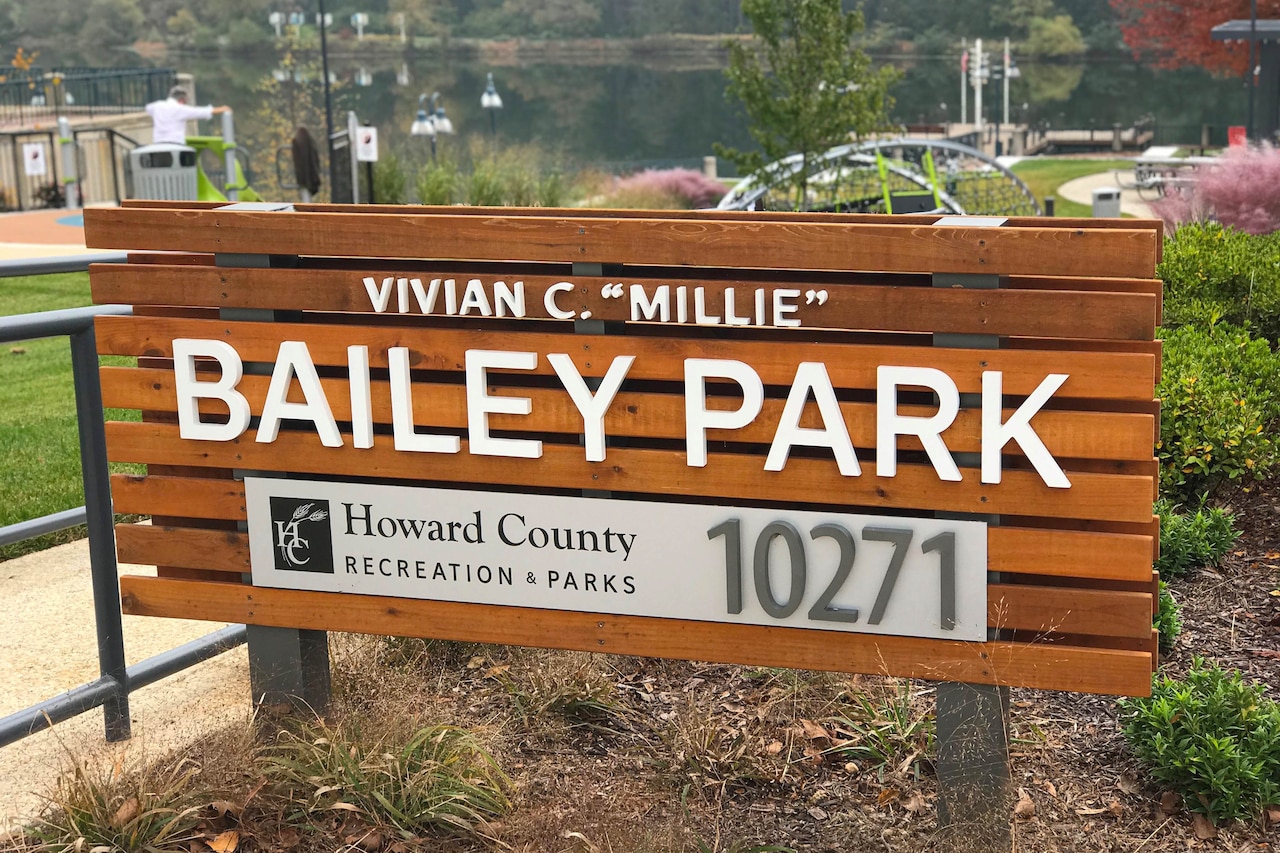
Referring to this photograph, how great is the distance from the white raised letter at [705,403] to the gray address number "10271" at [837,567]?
0.20 m

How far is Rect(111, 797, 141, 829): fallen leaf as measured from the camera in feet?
11.0

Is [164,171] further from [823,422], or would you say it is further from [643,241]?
[823,422]

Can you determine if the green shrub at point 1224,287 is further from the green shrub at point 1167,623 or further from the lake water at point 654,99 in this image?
the lake water at point 654,99

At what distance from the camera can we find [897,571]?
327cm

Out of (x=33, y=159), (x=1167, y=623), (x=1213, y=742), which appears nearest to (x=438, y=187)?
(x=33, y=159)

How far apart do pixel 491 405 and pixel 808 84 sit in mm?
16854

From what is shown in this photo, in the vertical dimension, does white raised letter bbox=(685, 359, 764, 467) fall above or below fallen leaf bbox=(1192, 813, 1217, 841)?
above

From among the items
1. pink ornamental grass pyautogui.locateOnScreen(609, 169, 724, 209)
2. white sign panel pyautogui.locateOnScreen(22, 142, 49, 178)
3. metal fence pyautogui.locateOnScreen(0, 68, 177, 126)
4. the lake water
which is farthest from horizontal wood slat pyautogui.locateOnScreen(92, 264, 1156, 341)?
the lake water

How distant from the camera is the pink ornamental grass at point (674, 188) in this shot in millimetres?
25312

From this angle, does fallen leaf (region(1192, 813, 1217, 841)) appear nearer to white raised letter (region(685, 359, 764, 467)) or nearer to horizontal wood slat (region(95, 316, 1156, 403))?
horizontal wood slat (region(95, 316, 1156, 403))

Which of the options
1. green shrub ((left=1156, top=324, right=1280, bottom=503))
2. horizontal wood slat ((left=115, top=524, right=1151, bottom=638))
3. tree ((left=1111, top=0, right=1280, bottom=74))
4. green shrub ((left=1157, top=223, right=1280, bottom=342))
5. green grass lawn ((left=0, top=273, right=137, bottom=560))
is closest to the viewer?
horizontal wood slat ((left=115, top=524, right=1151, bottom=638))

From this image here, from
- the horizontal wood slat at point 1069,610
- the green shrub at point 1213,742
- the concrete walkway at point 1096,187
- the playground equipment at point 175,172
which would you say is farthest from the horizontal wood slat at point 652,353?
the concrete walkway at point 1096,187

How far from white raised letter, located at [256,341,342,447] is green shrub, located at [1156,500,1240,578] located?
9.29ft

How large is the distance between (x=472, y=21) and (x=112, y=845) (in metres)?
107
